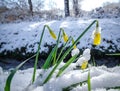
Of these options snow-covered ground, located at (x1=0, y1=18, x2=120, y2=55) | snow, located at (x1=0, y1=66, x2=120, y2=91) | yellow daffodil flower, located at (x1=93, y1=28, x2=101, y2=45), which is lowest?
snow-covered ground, located at (x1=0, y1=18, x2=120, y2=55)

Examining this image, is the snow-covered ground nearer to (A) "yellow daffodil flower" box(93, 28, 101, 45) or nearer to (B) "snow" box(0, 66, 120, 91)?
(A) "yellow daffodil flower" box(93, 28, 101, 45)

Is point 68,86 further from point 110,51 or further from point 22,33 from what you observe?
point 22,33

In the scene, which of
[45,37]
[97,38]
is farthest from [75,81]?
[45,37]

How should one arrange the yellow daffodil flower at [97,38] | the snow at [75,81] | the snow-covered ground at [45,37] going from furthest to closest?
1. the snow-covered ground at [45,37]
2. the yellow daffodil flower at [97,38]
3. the snow at [75,81]

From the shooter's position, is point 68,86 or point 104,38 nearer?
point 68,86

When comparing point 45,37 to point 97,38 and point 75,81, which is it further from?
point 75,81

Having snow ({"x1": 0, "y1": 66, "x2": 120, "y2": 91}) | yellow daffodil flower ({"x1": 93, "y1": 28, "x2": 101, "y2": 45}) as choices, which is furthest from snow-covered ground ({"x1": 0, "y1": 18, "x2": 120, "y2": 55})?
snow ({"x1": 0, "y1": 66, "x2": 120, "y2": 91})

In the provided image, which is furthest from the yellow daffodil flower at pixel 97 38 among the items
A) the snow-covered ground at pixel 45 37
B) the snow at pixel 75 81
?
the snow-covered ground at pixel 45 37

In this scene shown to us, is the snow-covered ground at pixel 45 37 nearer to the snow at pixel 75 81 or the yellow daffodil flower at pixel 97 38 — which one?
the yellow daffodil flower at pixel 97 38

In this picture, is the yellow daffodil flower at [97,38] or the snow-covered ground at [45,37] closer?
the yellow daffodil flower at [97,38]

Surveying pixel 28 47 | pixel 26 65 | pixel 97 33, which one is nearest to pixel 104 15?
pixel 28 47

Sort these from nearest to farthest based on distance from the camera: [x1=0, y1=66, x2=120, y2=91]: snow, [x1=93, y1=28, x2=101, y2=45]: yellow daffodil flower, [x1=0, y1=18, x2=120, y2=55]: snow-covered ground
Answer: [x1=0, y1=66, x2=120, y2=91]: snow → [x1=93, y1=28, x2=101, y2=45]: yellow daffodil flower → [x1=0, y1=18, x2=120, y2=55]: snow-covered ground
